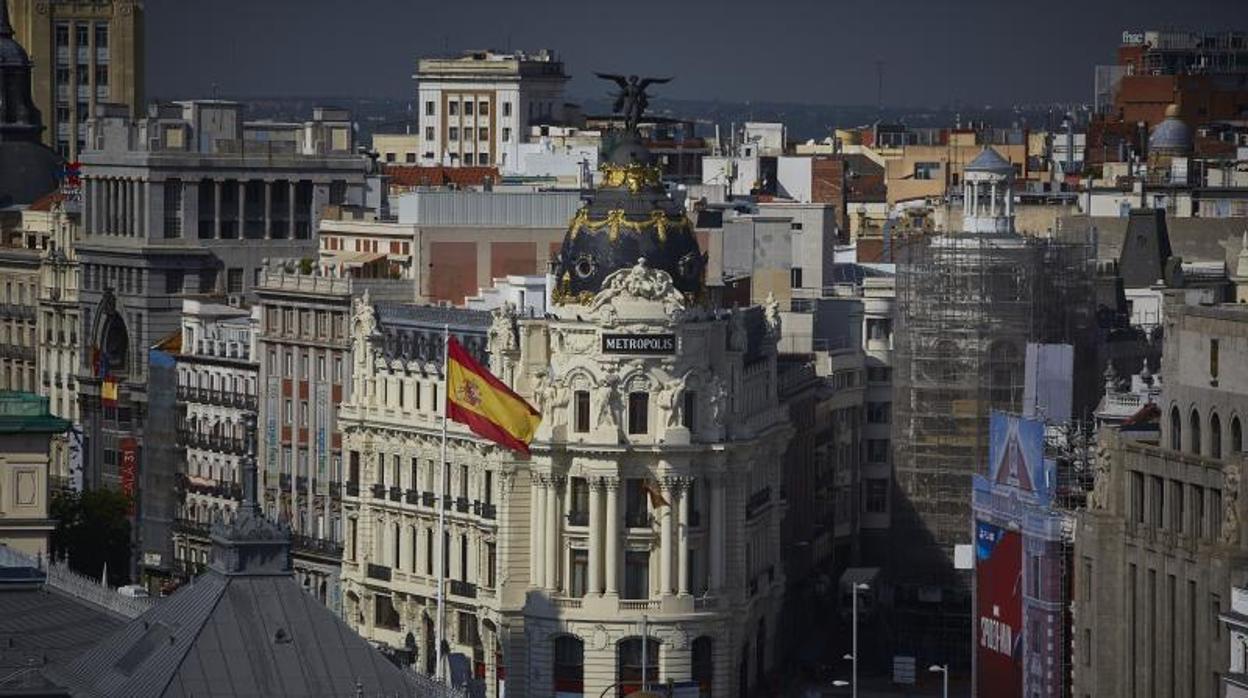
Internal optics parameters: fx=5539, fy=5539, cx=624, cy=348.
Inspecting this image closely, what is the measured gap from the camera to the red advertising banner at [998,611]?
163125 mm

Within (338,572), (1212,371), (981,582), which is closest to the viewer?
(1212,371)

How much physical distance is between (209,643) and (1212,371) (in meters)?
35.6

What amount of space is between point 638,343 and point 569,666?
416 inches

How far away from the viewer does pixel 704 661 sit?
17550cm

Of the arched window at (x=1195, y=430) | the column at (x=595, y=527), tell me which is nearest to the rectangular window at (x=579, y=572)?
the column at (x=595, y=527)

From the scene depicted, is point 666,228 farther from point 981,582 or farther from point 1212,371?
point 1212,371

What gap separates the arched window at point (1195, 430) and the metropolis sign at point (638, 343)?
29.7 m

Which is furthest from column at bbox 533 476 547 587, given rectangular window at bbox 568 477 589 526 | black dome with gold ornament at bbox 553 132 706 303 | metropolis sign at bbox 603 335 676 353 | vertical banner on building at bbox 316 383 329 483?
vertical banner on building at bbox 316 383 329 483

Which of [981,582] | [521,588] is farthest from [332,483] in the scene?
[981,582]

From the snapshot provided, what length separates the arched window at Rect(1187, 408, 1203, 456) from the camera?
146625 millimetres

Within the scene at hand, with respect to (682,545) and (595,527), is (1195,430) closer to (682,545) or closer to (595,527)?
(682,545)

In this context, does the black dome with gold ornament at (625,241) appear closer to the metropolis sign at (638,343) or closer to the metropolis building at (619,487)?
the metropolis building at (619,487)

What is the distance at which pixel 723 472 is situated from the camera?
17550cm

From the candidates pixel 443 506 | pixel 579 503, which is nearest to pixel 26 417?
pixel 443 506
